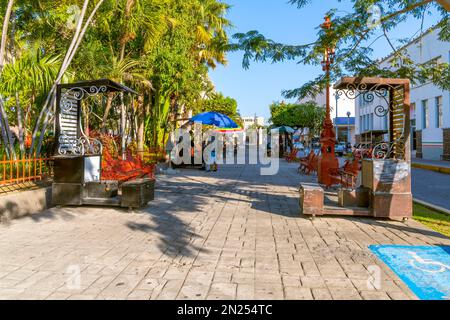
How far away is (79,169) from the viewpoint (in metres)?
7.46

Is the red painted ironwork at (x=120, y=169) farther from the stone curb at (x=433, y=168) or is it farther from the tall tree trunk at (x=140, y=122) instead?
the stone curb at (x=433, y=168)

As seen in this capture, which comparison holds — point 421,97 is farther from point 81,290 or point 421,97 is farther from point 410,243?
point 81,290

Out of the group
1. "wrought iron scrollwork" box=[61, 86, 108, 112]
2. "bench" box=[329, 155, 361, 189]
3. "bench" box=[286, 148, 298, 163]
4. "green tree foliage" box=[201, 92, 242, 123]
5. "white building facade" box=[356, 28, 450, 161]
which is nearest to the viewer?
"wrought iron scrollwork" box=[61, 86, 108, 112]

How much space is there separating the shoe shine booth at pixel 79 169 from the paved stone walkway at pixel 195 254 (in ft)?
0.89

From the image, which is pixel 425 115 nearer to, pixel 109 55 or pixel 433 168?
pixel 433 168

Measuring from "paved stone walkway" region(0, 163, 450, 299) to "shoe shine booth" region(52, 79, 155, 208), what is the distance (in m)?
0.27

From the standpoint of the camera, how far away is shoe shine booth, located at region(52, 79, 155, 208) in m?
7.37

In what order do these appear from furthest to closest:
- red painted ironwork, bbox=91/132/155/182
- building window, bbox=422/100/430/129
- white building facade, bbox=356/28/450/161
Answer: building window, bbox=422/100/430/129, white building facade, bbox=356/28/450/161, red painted ironwork, bbox=91/132/155/182

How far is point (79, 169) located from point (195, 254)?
3.83 metres

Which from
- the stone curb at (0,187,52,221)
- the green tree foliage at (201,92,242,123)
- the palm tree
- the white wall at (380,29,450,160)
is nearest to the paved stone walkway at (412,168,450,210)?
the stone curb at (0,187,52,221)

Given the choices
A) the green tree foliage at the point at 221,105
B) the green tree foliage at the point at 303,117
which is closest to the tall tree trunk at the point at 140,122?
the green tree foliage at the point at 303,117

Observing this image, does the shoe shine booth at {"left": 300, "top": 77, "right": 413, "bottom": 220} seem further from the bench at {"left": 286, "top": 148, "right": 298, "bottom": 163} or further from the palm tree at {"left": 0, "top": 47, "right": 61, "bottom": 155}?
the bench at {"left": 286, "top": 148, "right": 298, "bottom": 163}

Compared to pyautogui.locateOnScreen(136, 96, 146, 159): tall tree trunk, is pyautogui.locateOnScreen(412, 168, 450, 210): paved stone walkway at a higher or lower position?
lower

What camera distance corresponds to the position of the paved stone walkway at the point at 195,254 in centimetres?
353
